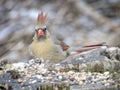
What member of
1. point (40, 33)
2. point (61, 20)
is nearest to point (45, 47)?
point (40, 33)

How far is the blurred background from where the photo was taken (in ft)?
34.8

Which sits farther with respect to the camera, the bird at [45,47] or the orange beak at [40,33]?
the orange beak at [40,33]

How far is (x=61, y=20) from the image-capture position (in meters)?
11.2

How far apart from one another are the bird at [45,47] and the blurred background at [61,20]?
2.60 metres

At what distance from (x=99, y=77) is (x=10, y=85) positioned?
2.68 ft

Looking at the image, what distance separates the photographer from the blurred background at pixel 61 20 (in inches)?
417

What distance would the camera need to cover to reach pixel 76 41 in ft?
33.7

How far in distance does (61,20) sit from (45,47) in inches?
148

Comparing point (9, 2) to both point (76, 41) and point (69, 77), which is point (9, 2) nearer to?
point (76, 41)

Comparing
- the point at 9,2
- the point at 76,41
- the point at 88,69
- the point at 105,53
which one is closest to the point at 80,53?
the point at 105,53

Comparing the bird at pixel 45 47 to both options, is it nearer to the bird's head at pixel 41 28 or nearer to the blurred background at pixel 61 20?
the bird's head at pixel 41 28

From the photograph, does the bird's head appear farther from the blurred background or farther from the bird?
the blurred background

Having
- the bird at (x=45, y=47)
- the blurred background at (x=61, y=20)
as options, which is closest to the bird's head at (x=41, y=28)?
the bird at (x=45, y=47)

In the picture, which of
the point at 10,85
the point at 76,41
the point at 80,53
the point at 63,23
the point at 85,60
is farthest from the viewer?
the point at 63,23
